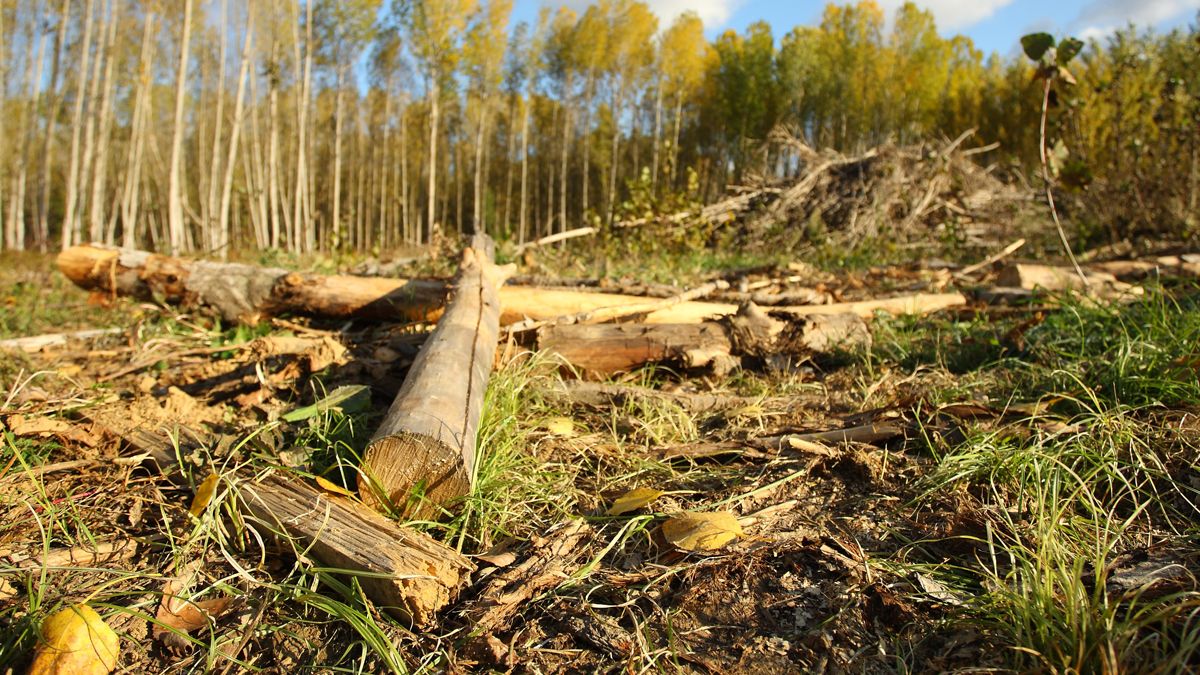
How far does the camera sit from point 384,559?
1.58m

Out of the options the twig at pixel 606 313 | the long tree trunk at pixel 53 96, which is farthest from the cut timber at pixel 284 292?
the long tree trunk at pixel 53 96

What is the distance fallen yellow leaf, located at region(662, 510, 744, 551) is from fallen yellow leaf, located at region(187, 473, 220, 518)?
1187 millimetres

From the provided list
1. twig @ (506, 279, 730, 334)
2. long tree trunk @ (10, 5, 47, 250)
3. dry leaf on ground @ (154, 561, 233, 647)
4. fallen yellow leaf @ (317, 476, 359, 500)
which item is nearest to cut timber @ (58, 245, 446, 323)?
twig @ (506, 279, 730, 334)

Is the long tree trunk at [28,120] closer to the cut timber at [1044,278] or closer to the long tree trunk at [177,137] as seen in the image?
the long tree trunk at [177,137]

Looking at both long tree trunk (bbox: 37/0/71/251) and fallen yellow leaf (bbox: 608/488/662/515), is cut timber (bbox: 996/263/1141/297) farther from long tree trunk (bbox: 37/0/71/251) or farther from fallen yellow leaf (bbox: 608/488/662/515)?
long tree trunk (bbox: 37/0/71/251)

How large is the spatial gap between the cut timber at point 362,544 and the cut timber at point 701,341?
1448 millimetres

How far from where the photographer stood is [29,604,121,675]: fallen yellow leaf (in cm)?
133

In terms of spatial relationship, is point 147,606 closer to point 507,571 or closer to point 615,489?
point 507,571

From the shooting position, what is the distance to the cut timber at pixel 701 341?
3293mm

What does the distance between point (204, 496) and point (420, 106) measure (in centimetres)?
3049

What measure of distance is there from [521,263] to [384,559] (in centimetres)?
499

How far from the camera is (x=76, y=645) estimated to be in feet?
4.45

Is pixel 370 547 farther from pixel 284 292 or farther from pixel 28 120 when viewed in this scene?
pixel 28 120

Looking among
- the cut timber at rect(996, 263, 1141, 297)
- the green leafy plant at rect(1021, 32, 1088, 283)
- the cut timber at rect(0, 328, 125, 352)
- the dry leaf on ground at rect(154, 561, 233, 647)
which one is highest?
the green leafy plant at rect(1021, 32, 1088, 283)
